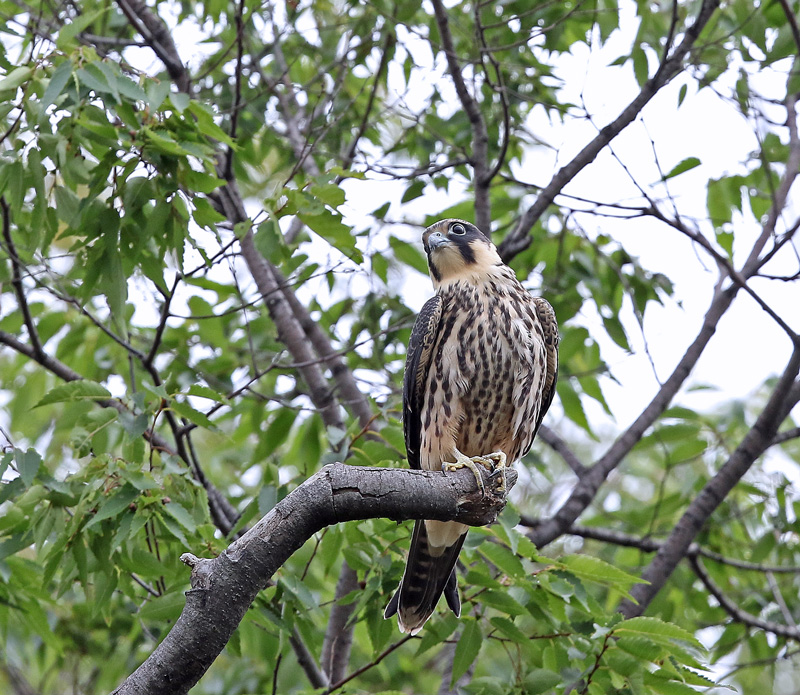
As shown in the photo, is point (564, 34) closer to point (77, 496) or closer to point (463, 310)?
point (463, 310)

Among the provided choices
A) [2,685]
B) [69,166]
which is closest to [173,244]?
[69,166]

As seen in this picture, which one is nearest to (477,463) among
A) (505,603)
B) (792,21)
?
(505,603)

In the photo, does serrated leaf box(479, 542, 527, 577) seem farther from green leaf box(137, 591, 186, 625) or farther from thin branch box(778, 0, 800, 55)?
thin branch box(778, 0, 800, 55)

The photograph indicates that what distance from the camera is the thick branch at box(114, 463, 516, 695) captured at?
88.1 inches

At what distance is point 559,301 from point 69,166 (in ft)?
8.86

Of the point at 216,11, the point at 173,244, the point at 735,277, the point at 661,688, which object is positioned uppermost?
the point at 216,11

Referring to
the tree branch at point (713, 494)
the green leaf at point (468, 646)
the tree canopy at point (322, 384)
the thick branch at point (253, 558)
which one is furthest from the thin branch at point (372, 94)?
the thick branch at point (253, 558)

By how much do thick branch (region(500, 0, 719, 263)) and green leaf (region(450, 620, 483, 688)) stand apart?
6.32 ft

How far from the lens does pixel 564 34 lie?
5.23 meters

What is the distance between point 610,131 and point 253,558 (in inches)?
116

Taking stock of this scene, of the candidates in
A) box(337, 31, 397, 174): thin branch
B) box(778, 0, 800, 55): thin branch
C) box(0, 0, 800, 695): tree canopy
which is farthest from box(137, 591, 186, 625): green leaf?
box(778, 0, 800, 55): thin branch

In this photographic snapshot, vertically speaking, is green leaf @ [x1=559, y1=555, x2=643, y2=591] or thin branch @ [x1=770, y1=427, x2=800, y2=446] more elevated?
thin branch @ [x1=770, y1=427, x2=800, y2=446]

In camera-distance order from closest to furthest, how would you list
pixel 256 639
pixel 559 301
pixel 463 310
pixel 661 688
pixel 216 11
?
pixel 661 688, pixel 463 310, pixel 256 639, pixel 216 11, pixel 559 301

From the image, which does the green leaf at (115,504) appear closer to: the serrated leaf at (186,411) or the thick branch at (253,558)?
the serrated leaf at (186,411)
